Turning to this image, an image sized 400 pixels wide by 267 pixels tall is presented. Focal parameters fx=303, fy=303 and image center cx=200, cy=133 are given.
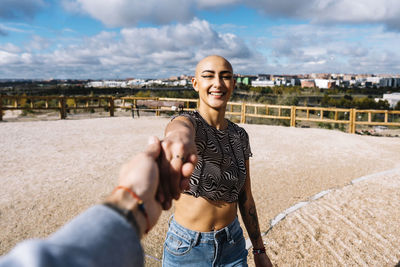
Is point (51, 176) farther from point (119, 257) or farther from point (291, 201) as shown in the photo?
point (119, 257)

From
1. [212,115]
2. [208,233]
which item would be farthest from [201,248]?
[212,115]

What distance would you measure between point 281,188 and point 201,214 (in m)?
4.80

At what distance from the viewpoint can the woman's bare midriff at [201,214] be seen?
178cm

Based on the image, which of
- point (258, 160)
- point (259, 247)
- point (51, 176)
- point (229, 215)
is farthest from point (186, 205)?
point (258, 160)

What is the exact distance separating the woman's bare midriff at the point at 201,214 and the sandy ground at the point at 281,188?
6.18ft

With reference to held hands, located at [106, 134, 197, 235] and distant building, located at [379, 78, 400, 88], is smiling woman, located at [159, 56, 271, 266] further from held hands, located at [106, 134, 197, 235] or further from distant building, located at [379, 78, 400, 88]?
distant building, located at [379, 78, 400, 88]

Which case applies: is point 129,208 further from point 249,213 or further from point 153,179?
point 249,213

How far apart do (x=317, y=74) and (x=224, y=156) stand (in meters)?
197

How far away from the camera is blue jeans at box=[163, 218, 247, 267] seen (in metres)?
1.73

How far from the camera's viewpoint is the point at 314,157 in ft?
29.1

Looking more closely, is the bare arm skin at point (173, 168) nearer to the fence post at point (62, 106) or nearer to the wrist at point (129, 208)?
the wrist at point (129, 208)

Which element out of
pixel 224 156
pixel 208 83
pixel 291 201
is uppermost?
pixel 208 83

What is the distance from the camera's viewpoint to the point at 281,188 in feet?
20.5

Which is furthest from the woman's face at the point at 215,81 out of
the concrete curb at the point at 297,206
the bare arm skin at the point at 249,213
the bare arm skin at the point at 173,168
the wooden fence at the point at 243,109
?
the wooden fence at the point at 243,109
